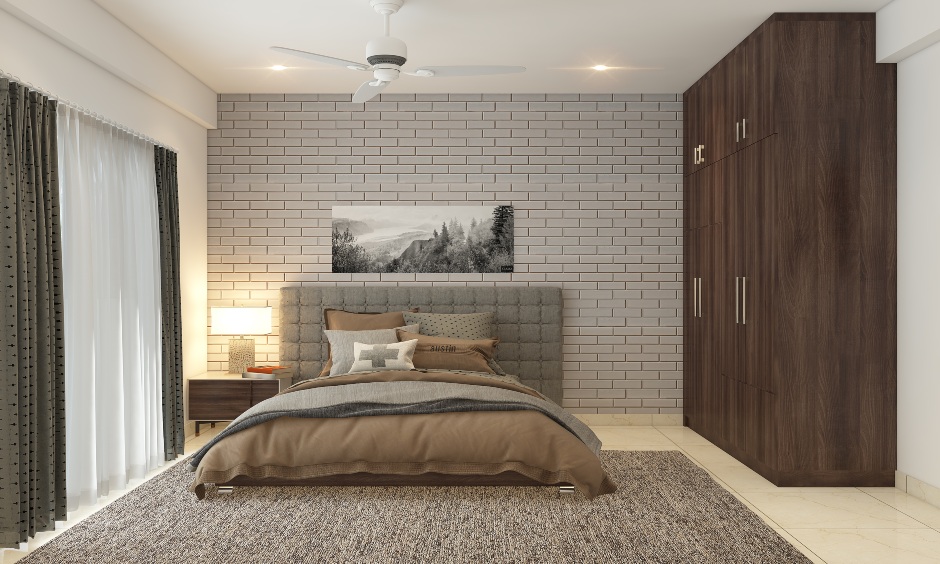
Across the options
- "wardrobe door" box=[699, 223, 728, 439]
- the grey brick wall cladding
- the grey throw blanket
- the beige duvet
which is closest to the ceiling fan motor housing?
the grey throw blanket

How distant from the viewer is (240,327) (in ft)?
21.0

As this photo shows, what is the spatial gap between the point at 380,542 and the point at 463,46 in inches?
135

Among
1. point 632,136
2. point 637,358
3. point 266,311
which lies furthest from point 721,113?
point 266,311

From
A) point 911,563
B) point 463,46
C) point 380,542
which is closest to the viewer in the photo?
point 911,563

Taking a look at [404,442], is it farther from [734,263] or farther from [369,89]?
[734,263]

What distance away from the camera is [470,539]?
12.3 feet

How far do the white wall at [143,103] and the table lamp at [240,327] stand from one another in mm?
281

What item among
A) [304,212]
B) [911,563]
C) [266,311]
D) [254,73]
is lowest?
[911,563]

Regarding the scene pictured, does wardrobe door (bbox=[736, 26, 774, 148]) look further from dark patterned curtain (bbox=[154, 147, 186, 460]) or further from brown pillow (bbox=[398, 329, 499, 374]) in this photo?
dark patterned curtain (bbox=[154, 147, 186, 460])

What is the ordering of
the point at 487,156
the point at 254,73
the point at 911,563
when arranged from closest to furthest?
the point at 911,563 < the point at 254,73 < the point at 487,156

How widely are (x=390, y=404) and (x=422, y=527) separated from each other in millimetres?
856

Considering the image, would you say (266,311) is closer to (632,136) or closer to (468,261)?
(468,261)

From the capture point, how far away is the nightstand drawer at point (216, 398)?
625 cm

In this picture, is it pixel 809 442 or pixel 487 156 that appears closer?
pixel 809 442
